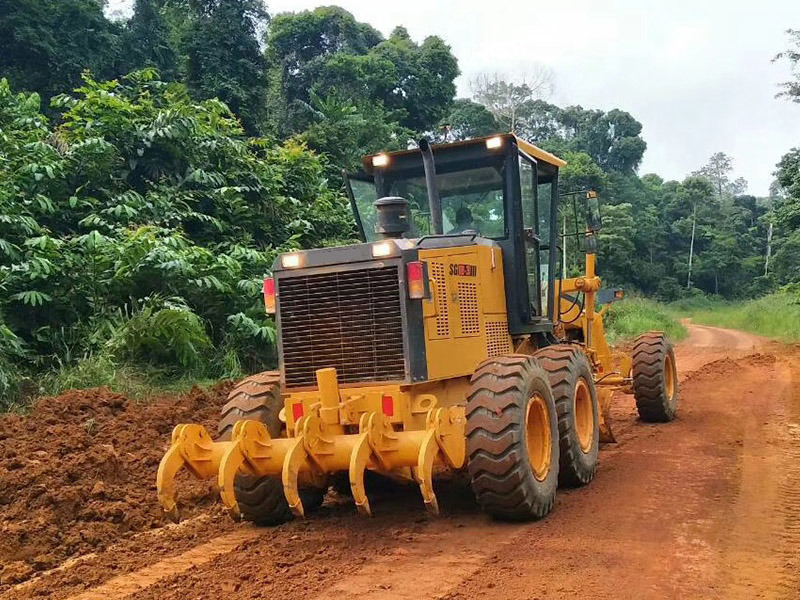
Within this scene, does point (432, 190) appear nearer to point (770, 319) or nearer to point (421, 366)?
point (421, 366)

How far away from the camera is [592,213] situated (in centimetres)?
788

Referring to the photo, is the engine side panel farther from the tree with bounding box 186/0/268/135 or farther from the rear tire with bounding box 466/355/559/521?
the tree with bounding box 186/0/268/135

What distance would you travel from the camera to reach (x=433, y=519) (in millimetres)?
5121

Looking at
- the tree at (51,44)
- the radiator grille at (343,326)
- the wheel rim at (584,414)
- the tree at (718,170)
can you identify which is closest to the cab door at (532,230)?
the wheel rim at (584,414)

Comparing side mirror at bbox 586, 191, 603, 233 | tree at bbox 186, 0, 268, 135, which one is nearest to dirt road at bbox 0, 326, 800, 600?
side mirror at bbox 586, 191, 603, 233

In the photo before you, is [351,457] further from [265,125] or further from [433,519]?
[265,125]

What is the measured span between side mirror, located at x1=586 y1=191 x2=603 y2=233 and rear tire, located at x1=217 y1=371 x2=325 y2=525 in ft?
12.9

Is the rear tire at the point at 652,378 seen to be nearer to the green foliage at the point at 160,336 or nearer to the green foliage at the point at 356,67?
the green foliage at the point at 160,336

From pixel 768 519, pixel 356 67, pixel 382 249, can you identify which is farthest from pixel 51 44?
pixel 768 519

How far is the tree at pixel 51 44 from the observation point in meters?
22.0

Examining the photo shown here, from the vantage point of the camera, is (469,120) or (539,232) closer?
(539,232)

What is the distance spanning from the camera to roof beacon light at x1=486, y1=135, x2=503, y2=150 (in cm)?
613

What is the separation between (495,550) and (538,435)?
3.88ft

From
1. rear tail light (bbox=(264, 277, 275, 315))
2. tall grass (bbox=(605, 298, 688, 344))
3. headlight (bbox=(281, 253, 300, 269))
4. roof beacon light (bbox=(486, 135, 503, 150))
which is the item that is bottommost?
tall grass (bbox=(605, 298, 688, 344))
